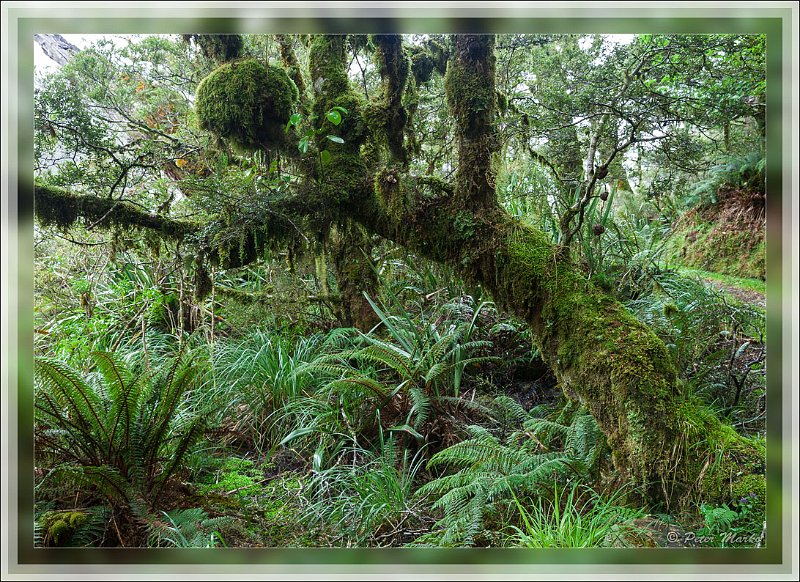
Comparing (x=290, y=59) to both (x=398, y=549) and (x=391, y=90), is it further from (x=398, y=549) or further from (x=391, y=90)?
(x=398, y=549)

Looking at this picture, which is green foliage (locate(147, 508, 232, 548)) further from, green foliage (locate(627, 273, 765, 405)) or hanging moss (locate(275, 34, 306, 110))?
hanging moss (locate(275, 34, 306, 110))

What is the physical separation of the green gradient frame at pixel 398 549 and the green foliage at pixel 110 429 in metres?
0.23

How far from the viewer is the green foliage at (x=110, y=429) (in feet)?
5.25

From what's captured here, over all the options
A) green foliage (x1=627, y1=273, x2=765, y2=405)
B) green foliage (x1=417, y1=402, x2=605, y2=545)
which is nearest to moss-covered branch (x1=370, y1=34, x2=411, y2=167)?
green foliage (x1=417, y1=402, x2=605, y2=545)

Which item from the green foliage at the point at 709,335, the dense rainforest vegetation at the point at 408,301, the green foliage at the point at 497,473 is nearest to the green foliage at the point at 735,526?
the dense rainforest vegetation at the point at 408,301

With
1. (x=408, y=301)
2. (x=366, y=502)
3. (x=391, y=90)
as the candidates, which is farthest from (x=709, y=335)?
(x=391, y=90)

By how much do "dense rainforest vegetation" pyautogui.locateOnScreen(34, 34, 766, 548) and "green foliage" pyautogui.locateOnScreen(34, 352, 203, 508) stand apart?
1 centimetres

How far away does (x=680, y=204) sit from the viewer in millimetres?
3592

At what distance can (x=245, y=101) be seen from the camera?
2135mm

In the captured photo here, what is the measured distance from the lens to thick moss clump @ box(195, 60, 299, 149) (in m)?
2.13

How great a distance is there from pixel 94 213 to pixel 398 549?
6.64 feet

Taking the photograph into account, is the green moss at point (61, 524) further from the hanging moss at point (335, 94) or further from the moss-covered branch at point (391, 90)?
the moss-covered branch at point (391, 90)

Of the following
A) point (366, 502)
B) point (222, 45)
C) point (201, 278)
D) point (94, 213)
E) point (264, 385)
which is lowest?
point (366, 502)

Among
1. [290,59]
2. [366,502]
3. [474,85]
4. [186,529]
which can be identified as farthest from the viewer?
[290,59]
